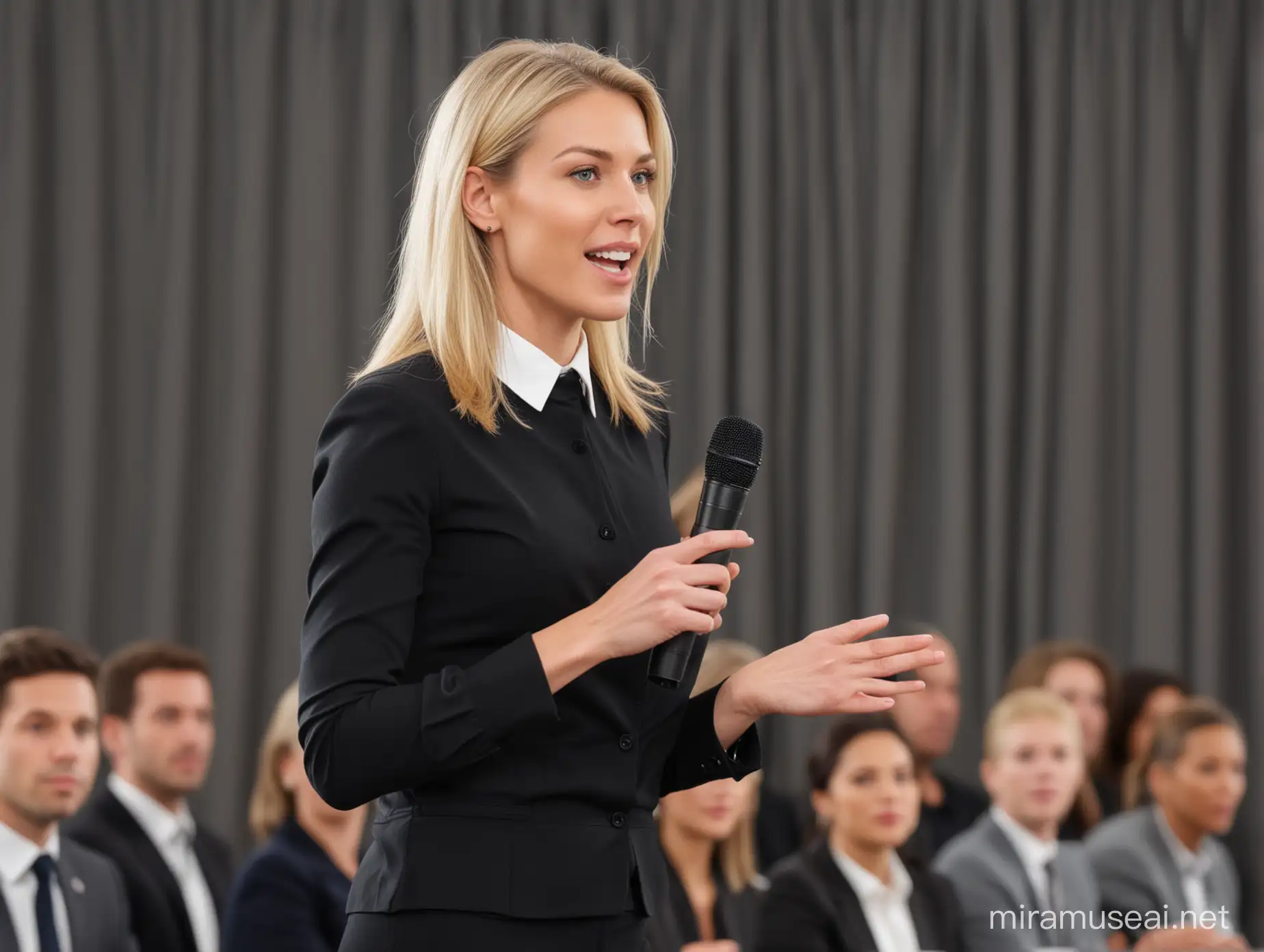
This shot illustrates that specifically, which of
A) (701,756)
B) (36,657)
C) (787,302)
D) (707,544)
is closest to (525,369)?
(707,544)

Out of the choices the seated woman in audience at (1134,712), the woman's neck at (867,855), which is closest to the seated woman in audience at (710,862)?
the woman's neck at (867,855)

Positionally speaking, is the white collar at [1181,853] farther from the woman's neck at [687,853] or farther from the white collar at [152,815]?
the white collar at [152,815]

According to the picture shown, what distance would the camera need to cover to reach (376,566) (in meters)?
1.23

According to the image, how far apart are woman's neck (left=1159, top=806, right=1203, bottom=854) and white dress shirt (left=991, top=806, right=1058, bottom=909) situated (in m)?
0.50

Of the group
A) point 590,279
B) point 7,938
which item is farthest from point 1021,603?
point 590,279

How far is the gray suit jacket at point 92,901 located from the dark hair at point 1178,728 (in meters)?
2.63

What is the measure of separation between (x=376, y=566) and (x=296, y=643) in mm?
4362

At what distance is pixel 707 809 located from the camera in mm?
3654

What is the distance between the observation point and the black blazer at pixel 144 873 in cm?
366

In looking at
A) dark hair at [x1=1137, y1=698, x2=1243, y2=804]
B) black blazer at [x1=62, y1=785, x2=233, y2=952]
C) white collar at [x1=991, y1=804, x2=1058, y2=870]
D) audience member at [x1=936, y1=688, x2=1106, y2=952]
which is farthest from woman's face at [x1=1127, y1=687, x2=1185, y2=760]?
black blazer at [x1=62, y1=785, x2=233, y2=952]

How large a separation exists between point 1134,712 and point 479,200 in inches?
167

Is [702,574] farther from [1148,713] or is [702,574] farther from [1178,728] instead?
[1148,713]

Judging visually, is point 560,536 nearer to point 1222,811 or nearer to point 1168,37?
point 1222,811

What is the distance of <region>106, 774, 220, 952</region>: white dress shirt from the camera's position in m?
3.82
